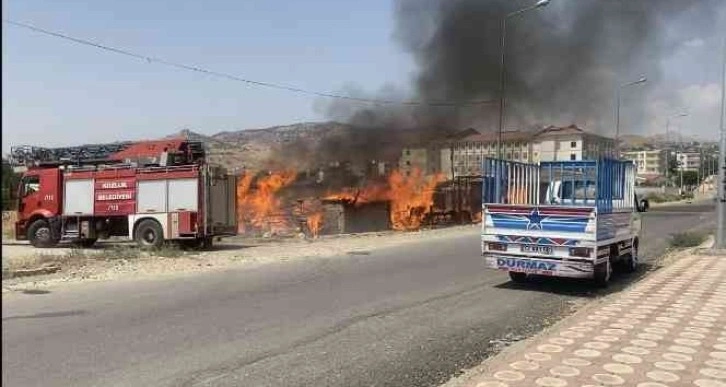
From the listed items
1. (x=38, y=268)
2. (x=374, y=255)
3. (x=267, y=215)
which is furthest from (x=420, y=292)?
(x=267, y=215)

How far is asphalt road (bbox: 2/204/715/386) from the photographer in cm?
502

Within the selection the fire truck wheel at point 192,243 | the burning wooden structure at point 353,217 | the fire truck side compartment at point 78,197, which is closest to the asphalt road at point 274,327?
the fire truck wheel at point 192,243

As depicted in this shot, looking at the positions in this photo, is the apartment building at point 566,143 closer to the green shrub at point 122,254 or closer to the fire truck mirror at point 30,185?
the fire truck mirror at point 30,185

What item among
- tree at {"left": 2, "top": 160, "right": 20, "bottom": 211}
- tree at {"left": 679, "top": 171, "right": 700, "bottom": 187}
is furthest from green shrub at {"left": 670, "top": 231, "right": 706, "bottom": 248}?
tree at {"left": 679, "top": 171, "right": 700, "bottom": 187}

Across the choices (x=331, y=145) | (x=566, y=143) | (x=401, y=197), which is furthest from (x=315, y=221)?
(x=566, y=143)

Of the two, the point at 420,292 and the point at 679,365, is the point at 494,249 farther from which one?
the point at 679,365

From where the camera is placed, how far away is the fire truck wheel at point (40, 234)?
59.7ft

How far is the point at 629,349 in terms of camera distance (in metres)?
5.52

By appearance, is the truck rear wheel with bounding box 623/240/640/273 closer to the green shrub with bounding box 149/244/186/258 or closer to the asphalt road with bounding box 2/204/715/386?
the asphalt road with bounding box 2/204/715/386

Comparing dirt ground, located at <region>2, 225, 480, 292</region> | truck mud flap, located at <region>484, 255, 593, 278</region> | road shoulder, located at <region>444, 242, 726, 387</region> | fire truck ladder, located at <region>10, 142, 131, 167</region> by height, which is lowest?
dirt ground, located at <region>2, 225, 480, 292</region>

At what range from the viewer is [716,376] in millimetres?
4781

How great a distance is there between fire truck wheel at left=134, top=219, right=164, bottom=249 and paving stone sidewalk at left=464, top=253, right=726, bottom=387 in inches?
452

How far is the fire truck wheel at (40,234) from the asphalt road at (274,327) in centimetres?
912

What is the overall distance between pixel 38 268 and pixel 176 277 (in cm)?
254
